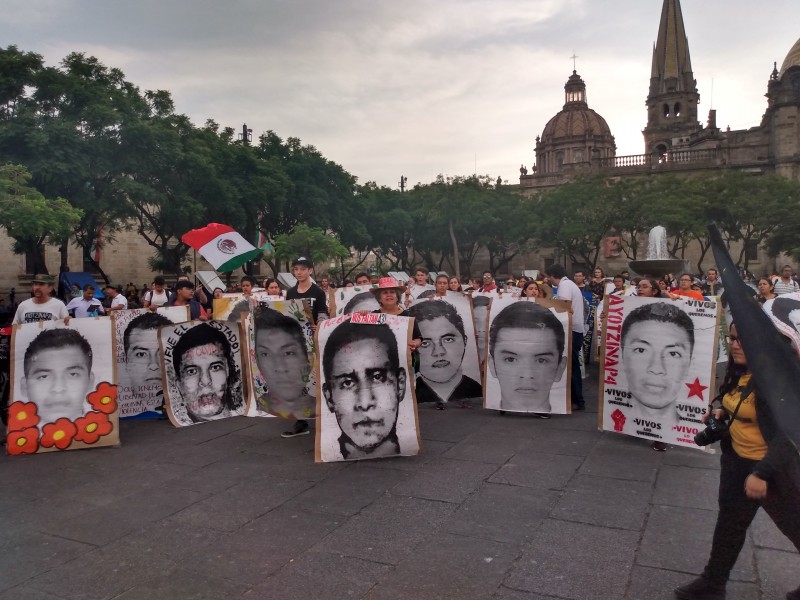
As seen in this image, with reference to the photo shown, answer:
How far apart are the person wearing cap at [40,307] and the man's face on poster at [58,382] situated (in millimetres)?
639

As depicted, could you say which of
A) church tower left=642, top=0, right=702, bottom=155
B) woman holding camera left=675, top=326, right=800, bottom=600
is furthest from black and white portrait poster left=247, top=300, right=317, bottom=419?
Result: church tower left=642, top=0, right=702, bottom=155

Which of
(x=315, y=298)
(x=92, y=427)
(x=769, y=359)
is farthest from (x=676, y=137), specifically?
(x=769, y=359)

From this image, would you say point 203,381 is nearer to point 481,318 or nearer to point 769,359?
point 481,318

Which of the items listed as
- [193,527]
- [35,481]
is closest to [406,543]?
[193,527]

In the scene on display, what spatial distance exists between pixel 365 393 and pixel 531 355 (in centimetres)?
273

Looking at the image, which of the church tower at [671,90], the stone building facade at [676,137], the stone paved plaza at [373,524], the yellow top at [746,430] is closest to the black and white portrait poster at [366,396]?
the stone paved plaza at [373,524]

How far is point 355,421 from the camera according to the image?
6039mm

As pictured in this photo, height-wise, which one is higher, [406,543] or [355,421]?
[355,421]

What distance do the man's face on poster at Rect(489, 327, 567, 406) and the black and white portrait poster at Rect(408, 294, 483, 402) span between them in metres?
0.95

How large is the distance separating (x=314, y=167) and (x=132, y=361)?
2725 cm

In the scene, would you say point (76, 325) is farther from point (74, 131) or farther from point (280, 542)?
point (74, 131)

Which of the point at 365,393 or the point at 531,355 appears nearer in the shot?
the point at 365,393

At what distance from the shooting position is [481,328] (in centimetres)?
1002

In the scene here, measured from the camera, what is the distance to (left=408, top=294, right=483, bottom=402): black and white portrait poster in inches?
350
